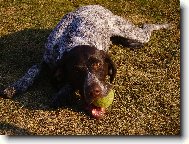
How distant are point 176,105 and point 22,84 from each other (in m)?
2.37

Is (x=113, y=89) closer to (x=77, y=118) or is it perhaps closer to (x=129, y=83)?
(x=129, y=83)

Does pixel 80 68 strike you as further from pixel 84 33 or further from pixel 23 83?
pixel 84 33

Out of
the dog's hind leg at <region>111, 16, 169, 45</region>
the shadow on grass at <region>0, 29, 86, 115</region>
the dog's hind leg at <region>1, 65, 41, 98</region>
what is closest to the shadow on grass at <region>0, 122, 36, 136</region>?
the shadow on grass at <region>0, 29, 86, 115</region>

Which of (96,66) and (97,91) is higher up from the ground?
(96,66)

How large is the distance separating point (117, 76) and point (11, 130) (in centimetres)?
211

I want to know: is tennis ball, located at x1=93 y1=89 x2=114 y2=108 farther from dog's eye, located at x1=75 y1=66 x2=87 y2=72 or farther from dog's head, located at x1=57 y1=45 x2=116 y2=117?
dog's eye, located at x1=75 y1=66 x2=87 y2=72

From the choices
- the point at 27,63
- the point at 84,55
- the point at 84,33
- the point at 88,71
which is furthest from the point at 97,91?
the point at 27,63

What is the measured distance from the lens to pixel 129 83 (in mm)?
7379

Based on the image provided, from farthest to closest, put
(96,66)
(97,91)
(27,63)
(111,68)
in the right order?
(27,63) → (111,68) → (96,66) → (97,91)

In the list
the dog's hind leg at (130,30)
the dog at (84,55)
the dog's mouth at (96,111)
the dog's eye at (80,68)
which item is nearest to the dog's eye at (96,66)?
the dog at (84,55)

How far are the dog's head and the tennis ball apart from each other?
7 cm

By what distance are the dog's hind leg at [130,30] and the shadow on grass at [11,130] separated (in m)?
2.95

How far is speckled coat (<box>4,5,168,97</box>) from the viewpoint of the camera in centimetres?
727

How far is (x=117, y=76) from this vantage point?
757 centimetres
